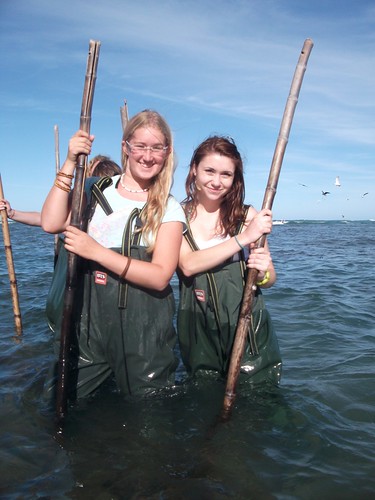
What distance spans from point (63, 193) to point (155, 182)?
78 cm

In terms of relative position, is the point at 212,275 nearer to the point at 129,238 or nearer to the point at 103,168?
the point at 129,238

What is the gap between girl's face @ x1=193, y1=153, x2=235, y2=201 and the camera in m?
4.16

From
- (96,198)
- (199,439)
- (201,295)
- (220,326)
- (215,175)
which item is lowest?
(199,439)

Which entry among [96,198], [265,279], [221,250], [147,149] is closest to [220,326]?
[265,279]

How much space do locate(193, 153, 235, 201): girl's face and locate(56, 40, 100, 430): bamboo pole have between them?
119 centimetres

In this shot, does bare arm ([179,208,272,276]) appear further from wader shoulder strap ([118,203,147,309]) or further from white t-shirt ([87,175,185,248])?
wader shoulder strap ([118,203,147,309])

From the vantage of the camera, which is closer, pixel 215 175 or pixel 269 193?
pixel 269 193

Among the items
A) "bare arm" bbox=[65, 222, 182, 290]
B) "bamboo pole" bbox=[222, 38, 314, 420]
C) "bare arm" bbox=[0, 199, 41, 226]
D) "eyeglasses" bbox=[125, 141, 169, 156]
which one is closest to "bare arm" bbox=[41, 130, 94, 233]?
"bare arm" bbox=[65, 222, 182, 290]

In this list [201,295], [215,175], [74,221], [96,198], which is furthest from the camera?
[201,295]

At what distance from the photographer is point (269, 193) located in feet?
13.0

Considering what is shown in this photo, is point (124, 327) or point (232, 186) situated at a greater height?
point (232, 186)

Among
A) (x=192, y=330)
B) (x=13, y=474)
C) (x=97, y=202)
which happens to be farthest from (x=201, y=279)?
(x=13, y=474)

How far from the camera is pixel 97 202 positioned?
150 inches

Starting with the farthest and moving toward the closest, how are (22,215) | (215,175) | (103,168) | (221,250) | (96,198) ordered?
1. (103,168)
2. (22,215)
3. (215,175)
4. (221,250)
5. (96,198)
